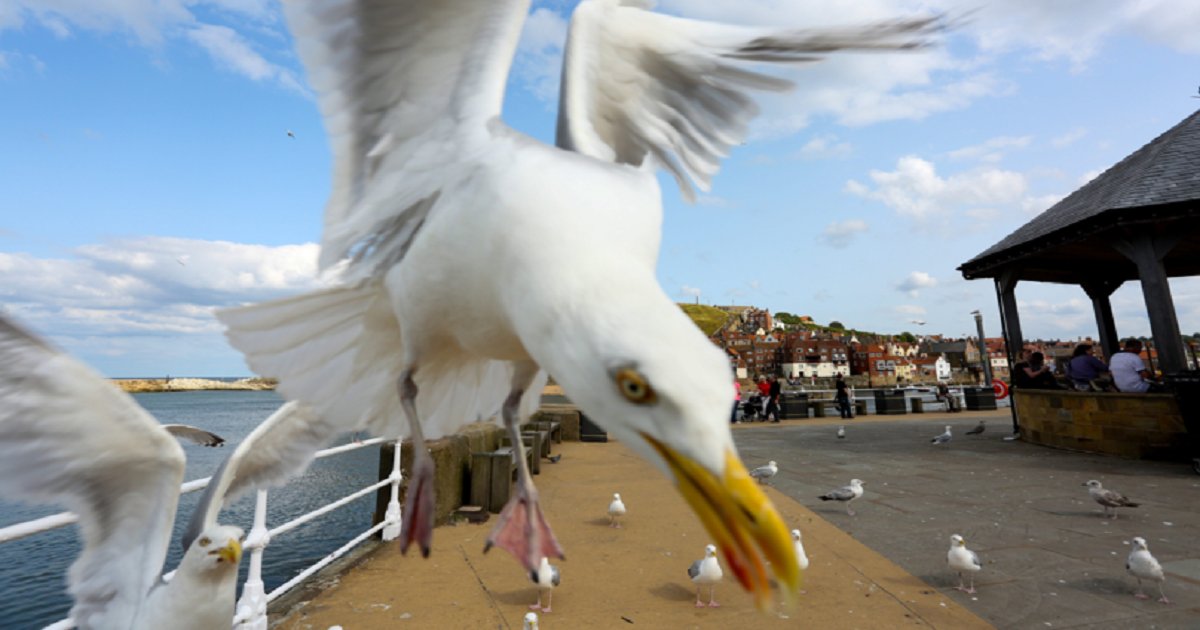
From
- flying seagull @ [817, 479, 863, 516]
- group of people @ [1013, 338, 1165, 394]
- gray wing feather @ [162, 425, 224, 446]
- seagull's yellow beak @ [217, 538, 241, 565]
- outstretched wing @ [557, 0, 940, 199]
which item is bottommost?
flying seagull @ [817, 479, 863, 516]

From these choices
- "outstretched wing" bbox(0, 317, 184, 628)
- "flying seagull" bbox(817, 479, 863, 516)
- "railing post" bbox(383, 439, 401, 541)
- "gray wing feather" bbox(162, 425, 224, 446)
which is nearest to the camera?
"outstretched wing" bbox(0, 317, 184, 628)

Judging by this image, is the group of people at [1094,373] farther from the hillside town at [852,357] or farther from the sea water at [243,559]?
the hillside town at [852,357]

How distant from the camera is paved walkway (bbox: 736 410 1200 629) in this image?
3486 millimetres

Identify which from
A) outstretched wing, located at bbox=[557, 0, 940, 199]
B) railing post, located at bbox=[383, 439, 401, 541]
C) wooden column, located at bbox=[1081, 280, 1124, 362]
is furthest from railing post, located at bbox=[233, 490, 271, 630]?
wooden column, located at bbox=[1081, 280, 1124, 362]

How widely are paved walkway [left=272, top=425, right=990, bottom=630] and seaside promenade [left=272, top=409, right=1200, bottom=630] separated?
0.01m

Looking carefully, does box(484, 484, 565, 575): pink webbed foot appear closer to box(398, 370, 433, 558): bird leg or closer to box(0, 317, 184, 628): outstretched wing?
box(398, 370, 433, 558): bird leg

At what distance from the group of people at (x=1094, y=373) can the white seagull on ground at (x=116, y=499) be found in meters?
10.1

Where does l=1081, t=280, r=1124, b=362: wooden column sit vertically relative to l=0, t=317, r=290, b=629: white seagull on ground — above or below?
above

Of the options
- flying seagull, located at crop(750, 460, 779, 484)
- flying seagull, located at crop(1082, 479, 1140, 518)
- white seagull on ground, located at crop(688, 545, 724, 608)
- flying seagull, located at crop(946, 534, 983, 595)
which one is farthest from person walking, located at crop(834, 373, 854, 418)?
white seagull on ground, located at crop(688, 545, 724, 608)

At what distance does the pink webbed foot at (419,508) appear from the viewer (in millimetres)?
1303

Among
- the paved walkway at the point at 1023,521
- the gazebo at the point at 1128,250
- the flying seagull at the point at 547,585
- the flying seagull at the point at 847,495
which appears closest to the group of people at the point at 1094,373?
the gazebo at the point at 1128,250

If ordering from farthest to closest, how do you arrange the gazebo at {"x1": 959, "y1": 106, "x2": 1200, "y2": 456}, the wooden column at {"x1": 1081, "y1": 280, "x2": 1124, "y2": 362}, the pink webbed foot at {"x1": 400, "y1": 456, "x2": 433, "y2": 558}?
the wooden column at {"x1": 1081, "y1": 280, "x2": 1124, "y2": 362}, the gazebo at {"x1": 959, "y1": 106, "x2": 1200, "y2": 456}, the pink webbed foot at {"x1": 400, "y1": 456, "x2": 433, "y2": 558}

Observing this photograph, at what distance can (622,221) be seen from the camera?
1.17m

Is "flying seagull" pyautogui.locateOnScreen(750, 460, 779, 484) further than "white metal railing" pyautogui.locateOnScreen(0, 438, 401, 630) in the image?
Yes
